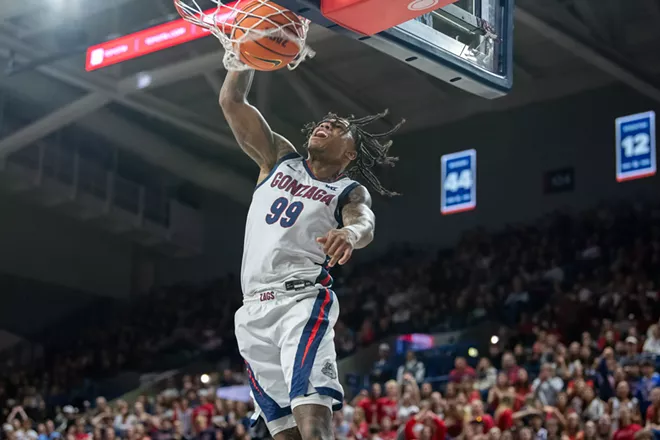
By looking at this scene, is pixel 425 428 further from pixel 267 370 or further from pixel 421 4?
pixel 421 4

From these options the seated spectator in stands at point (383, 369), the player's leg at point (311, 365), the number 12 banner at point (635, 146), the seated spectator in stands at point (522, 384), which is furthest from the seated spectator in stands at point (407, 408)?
the player's leg at point (311, 365)

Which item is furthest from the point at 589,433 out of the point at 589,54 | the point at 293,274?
the point at 589,54

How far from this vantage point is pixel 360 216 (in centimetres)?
401

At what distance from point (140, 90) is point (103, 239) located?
563 cm

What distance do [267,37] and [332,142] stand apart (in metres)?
0.56

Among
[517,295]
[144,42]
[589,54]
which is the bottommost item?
[517,295]

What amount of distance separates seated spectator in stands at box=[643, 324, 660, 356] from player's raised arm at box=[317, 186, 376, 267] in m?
7.33

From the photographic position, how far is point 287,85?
18.4 meters

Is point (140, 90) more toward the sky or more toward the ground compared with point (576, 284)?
more toward the sky

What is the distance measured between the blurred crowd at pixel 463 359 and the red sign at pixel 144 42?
4494mm

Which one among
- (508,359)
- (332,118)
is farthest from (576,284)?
(332,118)

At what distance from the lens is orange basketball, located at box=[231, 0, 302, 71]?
402cm

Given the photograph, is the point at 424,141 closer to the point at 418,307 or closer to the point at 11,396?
the point at 418,307

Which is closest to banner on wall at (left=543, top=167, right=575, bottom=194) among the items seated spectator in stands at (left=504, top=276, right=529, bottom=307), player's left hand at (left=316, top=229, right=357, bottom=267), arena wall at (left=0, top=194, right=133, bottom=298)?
seated spectator in stands at (left=504, top=276, right=529, bottom=307)
